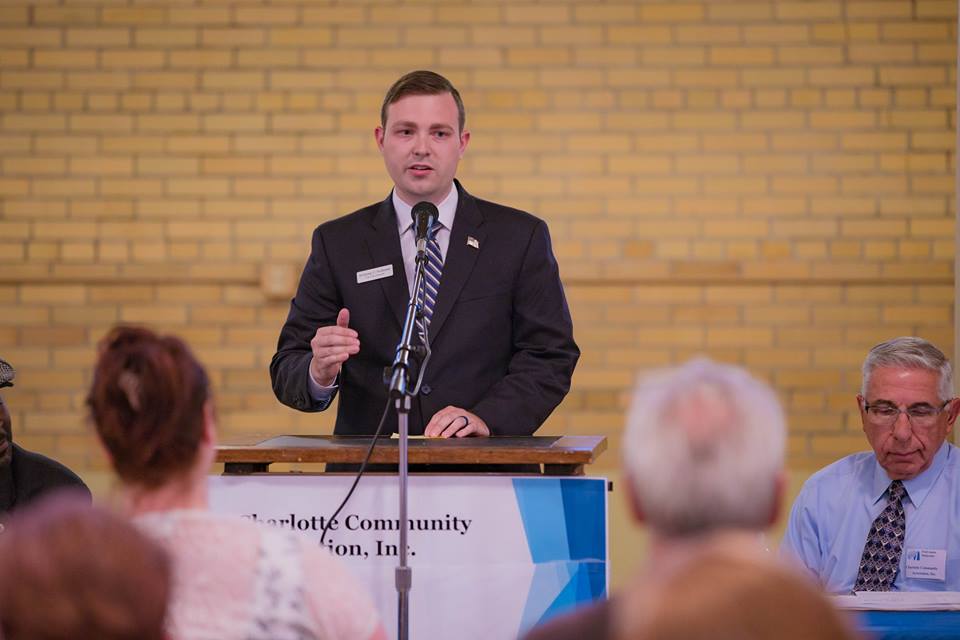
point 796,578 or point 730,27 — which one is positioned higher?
point 730,27

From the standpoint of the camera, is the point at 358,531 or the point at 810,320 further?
the point at 810,320

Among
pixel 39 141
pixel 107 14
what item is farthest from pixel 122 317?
pixel 107 14

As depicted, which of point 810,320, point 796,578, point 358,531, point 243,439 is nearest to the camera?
point 796,578

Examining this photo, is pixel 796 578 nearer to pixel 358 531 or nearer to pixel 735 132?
pixel 358 531

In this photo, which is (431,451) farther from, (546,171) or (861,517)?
(546,171)

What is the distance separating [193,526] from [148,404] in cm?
18

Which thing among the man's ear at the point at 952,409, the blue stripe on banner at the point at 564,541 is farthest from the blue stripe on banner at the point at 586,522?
the man's ear at the point at 952,409

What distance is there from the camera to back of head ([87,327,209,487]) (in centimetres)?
182

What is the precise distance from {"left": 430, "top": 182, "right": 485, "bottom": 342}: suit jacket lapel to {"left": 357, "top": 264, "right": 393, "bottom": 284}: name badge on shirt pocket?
14cm

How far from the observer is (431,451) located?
2.83m

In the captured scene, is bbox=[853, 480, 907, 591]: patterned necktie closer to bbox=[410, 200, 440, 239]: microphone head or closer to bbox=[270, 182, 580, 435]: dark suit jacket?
bbox=[270, 182, 580, 435]: dark suit jacket

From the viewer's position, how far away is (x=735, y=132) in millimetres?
6145

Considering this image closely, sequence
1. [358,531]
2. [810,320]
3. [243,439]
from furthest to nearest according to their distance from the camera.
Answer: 1. [810,320]
2. [243,439]
3. [358,531]

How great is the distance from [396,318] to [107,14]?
3490mm
